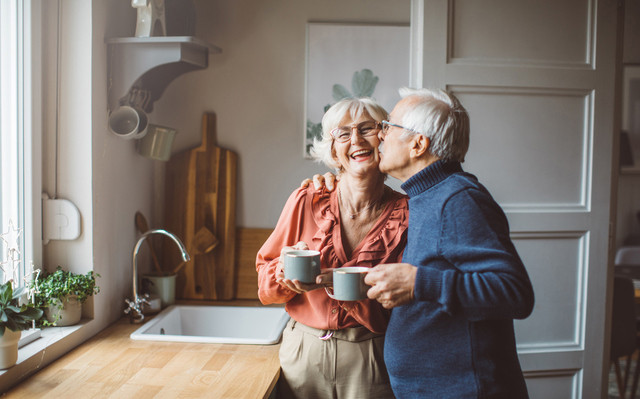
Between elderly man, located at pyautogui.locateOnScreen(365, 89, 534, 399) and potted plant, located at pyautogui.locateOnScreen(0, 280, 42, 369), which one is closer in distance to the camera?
elderly man, located at pyautogui.locateOnScreen(365, 89, 534, 399)

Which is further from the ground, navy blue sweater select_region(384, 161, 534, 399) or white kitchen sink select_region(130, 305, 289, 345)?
navy blue sweater select_region(384, 161, 534, 399)

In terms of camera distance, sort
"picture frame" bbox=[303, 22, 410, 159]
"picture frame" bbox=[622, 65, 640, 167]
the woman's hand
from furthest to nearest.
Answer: "picture frame" bbox=[622, 65, 640, 167] → "picture frame" bbox=[303, 22, 410, 159] → the woman's hand

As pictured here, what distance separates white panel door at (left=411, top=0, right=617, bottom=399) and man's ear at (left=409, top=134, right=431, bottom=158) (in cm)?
78

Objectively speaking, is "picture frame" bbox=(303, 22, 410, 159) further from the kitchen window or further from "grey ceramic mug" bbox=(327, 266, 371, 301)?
"grey ceramic mug" bbox=(327, 266, 371, 301)

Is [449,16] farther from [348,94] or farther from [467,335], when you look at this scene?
[467,335]

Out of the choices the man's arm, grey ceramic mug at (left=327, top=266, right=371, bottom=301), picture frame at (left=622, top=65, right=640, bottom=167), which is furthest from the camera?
picture frame at (left=622, top=65, right=640, bottom=167)

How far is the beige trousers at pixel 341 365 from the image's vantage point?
1.48 metres

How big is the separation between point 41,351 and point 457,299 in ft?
3.90

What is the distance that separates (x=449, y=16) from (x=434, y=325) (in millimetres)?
1235

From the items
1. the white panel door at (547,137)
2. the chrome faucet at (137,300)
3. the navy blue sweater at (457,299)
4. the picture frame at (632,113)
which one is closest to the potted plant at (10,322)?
the chrome faucet at (137,300)

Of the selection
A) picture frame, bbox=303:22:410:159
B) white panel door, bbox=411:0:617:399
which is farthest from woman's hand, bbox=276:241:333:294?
picture frame, bbox=303:22:410:159

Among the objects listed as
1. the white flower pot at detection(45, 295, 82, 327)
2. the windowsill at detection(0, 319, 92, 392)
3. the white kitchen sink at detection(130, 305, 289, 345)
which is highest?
Answer: the white flower pot at detection(45, 295, 82, 327)

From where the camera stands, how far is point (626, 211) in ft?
15.5

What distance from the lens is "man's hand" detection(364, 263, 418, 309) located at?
113 cm
